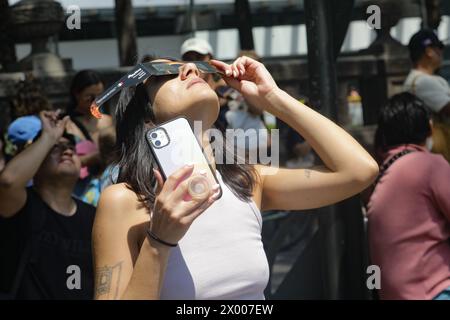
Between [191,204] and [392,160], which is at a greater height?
[191,204]

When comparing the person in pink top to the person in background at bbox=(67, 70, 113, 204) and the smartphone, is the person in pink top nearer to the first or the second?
the person in background at bbox=(67, 70, 113, 204)

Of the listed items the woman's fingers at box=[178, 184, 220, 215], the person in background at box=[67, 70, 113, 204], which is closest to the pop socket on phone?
the woman's fingers at box=[178, 184, 220, 215]

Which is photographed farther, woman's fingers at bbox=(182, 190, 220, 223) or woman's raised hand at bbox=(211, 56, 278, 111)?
woman's raised hand at bbox=(211, 56, 278, 111)

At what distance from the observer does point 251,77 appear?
2779 mm

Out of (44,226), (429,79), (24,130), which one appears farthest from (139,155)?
(429,79)

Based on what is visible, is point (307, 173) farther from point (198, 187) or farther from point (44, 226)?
point (44, 226)

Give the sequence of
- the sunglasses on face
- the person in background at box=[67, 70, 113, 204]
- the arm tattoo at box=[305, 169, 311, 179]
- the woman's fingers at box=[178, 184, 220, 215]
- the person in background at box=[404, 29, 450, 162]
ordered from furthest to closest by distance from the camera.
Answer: the person in background at box=[404, 29, 450, 162] < the person in background at box=[67, 70, 113, 204] < the arm tattoo at box=[305, 169, 311, 179] < the sunglasses on face < the woman's fingers at box=[178, 184, 220, 215]

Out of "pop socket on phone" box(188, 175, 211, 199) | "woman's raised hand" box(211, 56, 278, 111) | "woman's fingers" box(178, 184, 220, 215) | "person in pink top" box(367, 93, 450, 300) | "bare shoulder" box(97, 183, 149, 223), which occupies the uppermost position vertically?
"woman's raised hand" box(211, 56, 278, 111)

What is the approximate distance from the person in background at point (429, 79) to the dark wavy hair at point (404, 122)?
1174 millimetres

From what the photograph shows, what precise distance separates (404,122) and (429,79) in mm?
1557

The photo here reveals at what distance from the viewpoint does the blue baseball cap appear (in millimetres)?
4789

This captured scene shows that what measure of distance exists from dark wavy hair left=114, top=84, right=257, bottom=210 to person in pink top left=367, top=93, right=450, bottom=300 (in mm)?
1922

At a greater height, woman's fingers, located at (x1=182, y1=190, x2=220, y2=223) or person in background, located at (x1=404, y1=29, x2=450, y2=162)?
woman's fingers, located at (x1=182, y1=190, x2=220, y2=223)

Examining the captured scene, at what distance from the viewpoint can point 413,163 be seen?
4512mm
